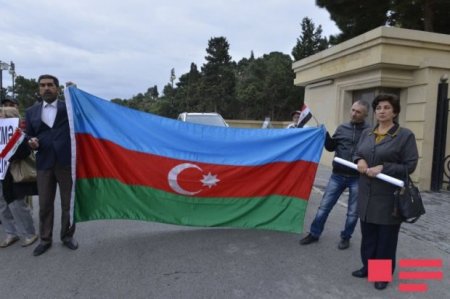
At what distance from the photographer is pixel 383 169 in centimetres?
351

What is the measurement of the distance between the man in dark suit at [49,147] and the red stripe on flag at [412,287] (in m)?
3.95

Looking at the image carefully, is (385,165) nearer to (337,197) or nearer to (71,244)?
(337,197)

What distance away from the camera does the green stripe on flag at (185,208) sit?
15.0ft

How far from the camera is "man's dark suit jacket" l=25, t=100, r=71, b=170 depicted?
4391 mm

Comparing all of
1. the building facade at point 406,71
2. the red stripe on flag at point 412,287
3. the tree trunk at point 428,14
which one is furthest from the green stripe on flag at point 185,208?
the tree trunk at point 428,14

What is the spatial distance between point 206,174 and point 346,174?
1.81 metres

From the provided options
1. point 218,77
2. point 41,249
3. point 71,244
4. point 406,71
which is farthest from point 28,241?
point 218,77

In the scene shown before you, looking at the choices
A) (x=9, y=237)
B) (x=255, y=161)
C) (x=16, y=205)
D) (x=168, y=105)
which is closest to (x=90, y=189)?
(x=16, y=205)

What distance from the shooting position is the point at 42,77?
4379 millimetres

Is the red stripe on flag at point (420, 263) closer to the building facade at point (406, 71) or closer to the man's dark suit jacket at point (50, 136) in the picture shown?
the man's dark suit jacket at point (50, 136)

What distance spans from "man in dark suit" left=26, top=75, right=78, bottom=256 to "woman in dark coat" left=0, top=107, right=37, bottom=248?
0.34 meters

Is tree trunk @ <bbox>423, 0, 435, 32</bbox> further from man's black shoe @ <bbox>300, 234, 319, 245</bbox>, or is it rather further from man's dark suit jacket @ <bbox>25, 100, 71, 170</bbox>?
man's dark suit jacket @ <bbox>25, 100, 71, 170</bbox>

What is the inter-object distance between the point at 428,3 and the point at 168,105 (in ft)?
167

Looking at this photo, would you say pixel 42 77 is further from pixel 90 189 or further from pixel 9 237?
pixel 9 237
